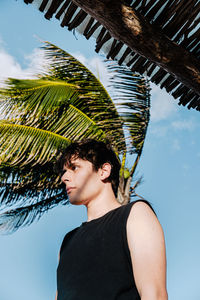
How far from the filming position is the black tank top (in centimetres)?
106

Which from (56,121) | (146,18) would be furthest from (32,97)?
(146,18)

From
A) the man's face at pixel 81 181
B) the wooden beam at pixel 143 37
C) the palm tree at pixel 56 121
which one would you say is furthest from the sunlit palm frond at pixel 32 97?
the wooden beam at pixel 143 37

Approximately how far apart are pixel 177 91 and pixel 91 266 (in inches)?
35.7

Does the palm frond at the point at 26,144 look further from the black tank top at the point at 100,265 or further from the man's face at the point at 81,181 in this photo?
the black tank top at the point at 100,265

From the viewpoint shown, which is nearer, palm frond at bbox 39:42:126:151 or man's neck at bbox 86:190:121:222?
man's neck at bbox 86:190:121:222

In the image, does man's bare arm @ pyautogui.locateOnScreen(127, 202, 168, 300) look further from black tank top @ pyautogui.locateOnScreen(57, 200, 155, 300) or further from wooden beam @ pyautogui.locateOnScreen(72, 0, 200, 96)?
wooden beam @ pyautogui.locateOnScreen(72, 0, 200, 96)

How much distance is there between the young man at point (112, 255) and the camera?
3.28ft

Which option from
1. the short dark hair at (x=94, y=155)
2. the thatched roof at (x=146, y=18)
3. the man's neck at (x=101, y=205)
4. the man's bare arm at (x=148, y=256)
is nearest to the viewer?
the man's bare arm at (x=148, y=256)

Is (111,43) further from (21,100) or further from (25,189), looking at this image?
(25,189)

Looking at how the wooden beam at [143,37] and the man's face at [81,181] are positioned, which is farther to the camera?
the man's face at [81,181]

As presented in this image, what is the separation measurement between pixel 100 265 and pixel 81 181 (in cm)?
55

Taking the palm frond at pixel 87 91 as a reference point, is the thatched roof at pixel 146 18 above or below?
below

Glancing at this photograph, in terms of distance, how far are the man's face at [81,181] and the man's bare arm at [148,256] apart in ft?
1.51

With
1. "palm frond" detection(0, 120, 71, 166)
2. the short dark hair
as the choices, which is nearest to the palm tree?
"palm frond" detection(0, 120, 71, 166)
